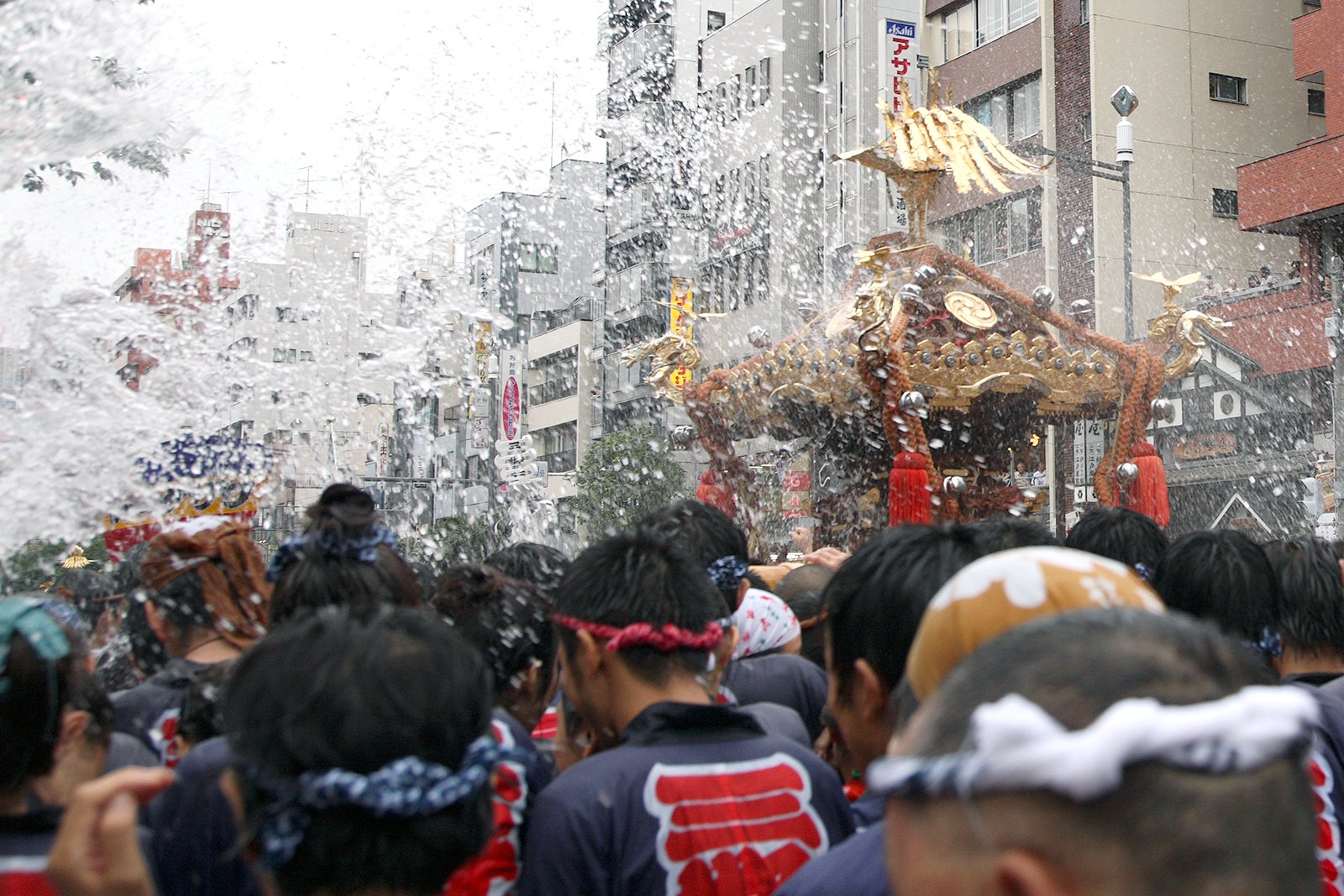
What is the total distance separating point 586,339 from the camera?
37.2 meters

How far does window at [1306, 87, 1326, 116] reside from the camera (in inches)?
945

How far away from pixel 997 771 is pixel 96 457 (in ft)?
21.6

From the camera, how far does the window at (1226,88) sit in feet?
77.9

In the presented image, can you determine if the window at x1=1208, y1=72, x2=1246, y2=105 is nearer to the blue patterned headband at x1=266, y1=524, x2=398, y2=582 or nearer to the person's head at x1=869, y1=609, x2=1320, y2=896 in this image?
the blue patterned headband at x1=266, y1=524, x2=398, y2=582

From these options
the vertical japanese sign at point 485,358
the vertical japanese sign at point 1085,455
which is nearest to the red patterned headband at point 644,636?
the vertical japanese sign at point 1085,455

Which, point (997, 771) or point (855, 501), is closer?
point (997, 771)

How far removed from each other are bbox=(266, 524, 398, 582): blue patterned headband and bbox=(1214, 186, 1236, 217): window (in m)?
23.5

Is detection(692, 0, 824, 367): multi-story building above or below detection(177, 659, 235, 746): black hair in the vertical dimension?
above

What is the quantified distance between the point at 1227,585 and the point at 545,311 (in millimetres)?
37578

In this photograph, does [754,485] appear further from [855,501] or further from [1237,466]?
[1237,466]

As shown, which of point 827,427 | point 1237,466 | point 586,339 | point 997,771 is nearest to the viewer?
point 997,771

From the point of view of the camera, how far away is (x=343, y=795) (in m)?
1.47

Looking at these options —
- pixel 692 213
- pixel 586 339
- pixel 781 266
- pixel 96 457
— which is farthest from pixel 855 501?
pixel 586 339

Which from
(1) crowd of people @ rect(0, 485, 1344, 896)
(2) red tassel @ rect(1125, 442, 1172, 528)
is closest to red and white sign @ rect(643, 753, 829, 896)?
(1) crowd of people @ rect(0, 485, 1344, 896)
